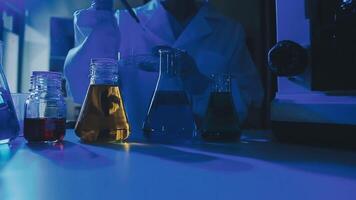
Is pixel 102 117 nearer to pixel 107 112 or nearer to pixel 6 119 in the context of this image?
pixel 107 112

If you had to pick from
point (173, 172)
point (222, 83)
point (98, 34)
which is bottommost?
point (173, 172)

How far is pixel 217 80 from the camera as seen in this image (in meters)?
0.56

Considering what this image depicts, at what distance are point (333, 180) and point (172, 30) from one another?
79 cm

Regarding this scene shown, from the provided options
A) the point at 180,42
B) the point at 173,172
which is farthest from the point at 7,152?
the point at 180,42

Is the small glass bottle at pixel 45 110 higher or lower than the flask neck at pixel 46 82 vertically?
lower

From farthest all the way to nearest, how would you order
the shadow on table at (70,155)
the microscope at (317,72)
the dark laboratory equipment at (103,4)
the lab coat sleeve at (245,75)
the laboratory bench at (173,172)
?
the lab coat sleeve at (245,75), the dark laboratory equipment at (103,4), the microscope at (317,72), the shadow on table at (70,155), the laboratory bench at (173,172)

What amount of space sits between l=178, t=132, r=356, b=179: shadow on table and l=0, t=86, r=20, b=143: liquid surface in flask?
0.81 feet

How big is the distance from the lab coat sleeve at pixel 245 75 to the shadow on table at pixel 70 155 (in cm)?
53

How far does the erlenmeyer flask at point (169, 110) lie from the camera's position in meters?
0.50

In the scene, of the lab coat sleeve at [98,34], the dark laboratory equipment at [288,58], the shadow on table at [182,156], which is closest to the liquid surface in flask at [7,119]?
the shadow on table at [182,156]

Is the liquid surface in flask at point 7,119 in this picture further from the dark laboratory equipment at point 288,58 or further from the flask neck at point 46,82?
the dark laboratory equipment at point 288,58

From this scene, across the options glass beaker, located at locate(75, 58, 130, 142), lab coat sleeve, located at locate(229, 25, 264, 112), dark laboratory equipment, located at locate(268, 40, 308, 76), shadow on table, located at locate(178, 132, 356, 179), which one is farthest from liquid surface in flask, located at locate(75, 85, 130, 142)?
lab coat sleeve, located at locate(229, 25, 264, 112)

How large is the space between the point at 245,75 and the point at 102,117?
0.57 metres

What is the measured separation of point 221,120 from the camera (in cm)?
54
